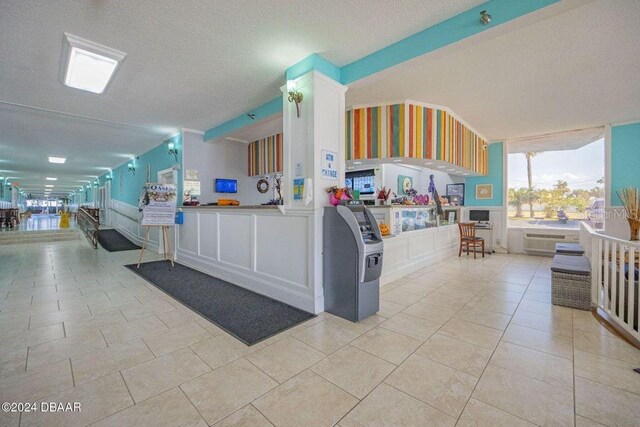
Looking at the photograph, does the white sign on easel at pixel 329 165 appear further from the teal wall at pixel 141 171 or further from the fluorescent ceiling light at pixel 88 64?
the teal wall at pixel 141 171

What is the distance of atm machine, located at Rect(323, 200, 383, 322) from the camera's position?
271cm

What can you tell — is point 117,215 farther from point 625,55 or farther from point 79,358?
point 625,55

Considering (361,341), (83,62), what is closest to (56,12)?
(83,62)

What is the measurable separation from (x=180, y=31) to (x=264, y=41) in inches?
31.0

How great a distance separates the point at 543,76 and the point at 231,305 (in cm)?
489

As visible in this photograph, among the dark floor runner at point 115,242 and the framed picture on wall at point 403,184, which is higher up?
the framed picture on wall at point 403,184

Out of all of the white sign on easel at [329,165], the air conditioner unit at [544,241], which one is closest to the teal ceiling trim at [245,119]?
the white sign on easel at [329,165]

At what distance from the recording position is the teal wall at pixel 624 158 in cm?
518

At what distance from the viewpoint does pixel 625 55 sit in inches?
117

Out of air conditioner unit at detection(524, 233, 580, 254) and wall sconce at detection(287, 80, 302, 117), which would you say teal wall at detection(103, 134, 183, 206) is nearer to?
wall sconce at detection(287, 80, 302, 117)

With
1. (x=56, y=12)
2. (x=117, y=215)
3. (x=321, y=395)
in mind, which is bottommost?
(x=321, y=395)

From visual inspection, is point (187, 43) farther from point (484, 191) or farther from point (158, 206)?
Answer: point (484, 191)

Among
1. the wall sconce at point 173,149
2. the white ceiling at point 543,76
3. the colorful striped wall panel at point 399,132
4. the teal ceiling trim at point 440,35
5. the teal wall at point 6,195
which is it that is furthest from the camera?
the teal wall at point 6,195

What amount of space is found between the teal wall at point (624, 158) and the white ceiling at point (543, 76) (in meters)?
0.27
